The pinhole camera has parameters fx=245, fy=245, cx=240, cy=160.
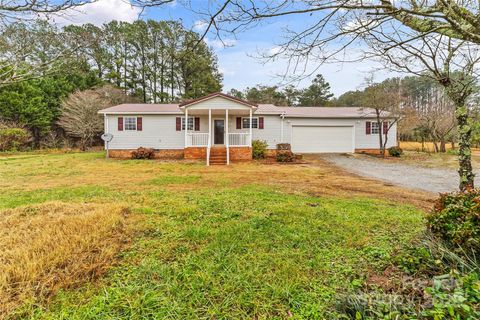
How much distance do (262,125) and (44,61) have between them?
1358 centimetres

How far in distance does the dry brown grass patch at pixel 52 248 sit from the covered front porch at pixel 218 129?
885cm

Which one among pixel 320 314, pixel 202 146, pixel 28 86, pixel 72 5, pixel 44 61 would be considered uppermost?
pixel 28 86

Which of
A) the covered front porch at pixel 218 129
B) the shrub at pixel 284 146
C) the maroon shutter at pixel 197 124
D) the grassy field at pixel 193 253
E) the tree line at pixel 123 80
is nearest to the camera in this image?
the grassy field at pixel 193 253

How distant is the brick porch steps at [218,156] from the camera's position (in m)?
13.1

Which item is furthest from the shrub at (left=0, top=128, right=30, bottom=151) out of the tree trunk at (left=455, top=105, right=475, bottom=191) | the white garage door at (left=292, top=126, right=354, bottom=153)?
the tree trunk at (left=455, top=105, right=475, bottom=191)

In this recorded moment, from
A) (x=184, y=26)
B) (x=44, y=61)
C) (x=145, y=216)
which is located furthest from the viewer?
(x=145, y=216)

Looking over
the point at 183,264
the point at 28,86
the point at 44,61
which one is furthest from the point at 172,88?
the point at 183,264

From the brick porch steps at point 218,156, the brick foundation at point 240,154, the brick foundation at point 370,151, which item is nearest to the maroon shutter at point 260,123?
the brick foundation at point 240,154

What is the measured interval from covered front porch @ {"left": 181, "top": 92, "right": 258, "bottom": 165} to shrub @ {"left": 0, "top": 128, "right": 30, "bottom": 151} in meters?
15.1

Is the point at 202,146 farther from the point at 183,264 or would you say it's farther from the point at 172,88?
the point at 172,88

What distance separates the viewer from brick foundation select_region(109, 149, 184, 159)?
15609mm

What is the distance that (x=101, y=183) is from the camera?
7.59 m

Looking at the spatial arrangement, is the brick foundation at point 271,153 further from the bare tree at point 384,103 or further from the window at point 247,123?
the bare tree at point 384,103

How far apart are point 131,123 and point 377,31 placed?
1516cm
